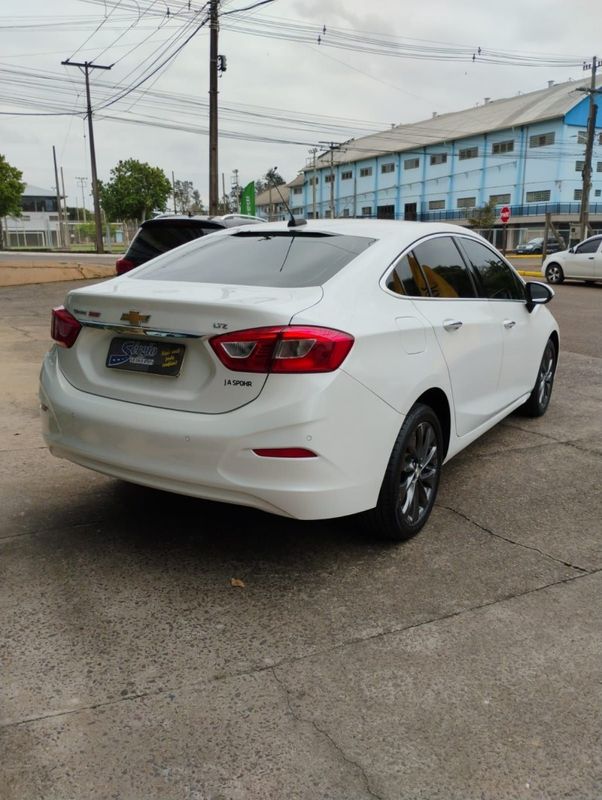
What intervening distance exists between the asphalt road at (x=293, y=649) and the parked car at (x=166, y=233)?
5.21 meters

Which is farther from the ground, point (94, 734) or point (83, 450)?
point (83, 450)

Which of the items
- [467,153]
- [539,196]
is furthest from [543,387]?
[467,153]

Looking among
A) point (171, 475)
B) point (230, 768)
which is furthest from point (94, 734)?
point (171, 475)

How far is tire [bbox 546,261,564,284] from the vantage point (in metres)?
20.8

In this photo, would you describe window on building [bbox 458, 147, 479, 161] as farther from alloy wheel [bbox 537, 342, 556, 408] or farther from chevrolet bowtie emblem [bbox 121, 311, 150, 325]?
chevrolet bowtie emblem [bbox 121, 311, 150, 325]

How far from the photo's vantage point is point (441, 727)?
2.29 meters

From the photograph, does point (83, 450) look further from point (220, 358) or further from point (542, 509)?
point (542, 509)

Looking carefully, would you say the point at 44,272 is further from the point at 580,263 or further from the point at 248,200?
the point at 580,263

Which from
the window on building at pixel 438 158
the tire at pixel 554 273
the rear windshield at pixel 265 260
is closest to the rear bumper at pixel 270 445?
the rear windshield at pixel 265 260

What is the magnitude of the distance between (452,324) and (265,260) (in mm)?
1099

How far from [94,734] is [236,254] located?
249 cm

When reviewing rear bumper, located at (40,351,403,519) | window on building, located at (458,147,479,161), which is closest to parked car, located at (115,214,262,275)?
rear bumper, located at (40,351,403,519)

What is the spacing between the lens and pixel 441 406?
3.88m

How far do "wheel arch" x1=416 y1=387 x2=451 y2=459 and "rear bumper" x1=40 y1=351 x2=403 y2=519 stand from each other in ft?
1.60
